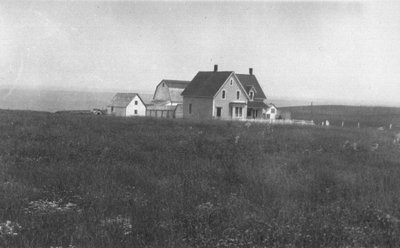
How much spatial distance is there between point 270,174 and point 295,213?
116 inches

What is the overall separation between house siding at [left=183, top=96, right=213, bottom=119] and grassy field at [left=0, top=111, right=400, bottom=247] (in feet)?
117

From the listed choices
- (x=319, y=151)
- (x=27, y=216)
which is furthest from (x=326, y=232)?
(x=319, y=151)

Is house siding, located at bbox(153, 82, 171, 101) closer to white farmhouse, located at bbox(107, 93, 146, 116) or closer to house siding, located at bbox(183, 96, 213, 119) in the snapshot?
white farmhouse, located at bbox(107, 93, 146, 116)

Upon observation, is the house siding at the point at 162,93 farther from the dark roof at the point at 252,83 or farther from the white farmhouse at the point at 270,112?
the white farmhouse at the point at 270,112

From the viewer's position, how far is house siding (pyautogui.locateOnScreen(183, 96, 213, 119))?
49638 millimetres

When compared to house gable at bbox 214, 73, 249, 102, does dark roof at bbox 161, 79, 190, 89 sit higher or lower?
higher

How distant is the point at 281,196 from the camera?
8172mm

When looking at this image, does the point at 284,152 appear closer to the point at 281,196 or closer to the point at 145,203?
the point at 281,196

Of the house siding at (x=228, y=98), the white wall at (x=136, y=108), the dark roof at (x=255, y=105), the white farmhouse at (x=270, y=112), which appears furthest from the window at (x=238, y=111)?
the white wall at (x=136, y=108)

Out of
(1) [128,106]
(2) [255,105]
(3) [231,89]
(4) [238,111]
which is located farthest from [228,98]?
(1) [128,106]

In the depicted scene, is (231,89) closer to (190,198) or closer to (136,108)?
(136,108)

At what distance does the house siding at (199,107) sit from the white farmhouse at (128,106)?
18.3 metres

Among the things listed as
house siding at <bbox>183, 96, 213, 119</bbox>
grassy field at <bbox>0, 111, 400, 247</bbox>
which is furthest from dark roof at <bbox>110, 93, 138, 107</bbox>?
grassy field at <bbox>0, 111, 400, 247</bbox>

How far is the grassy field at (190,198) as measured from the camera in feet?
19.1
